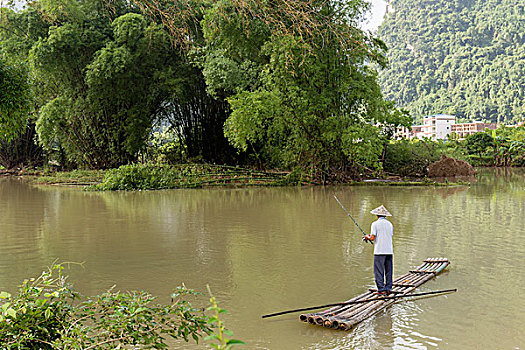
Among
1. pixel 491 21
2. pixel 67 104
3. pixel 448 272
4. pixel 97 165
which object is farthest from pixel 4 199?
pixel 491 21

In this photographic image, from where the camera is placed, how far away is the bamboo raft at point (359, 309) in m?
4.76

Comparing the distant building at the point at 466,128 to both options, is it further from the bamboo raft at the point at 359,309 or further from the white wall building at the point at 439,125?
the bamboo raft at the point at 359,309

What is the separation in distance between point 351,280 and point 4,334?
14.2 feet

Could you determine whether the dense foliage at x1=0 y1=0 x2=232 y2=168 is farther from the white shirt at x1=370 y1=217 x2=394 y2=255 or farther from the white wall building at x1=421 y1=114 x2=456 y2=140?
the white wall building at x1=421 y1=114 x2=456 y2=140

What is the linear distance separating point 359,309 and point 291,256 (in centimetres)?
288

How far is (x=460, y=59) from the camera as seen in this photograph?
311 ft

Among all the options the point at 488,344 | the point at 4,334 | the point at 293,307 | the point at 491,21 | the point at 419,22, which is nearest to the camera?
the point at 4,334

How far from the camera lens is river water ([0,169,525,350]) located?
481 cm

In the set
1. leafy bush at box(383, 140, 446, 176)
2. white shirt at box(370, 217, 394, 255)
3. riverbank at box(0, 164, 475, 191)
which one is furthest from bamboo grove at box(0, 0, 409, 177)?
white shirt at box(370, 217, 394, 255)

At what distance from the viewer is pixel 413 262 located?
7.44m

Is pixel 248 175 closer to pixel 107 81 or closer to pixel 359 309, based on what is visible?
pixel 107 81

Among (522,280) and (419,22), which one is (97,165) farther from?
(419,22)

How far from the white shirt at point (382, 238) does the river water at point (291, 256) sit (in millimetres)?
592

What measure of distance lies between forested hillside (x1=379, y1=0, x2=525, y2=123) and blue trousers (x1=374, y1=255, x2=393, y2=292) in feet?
260
